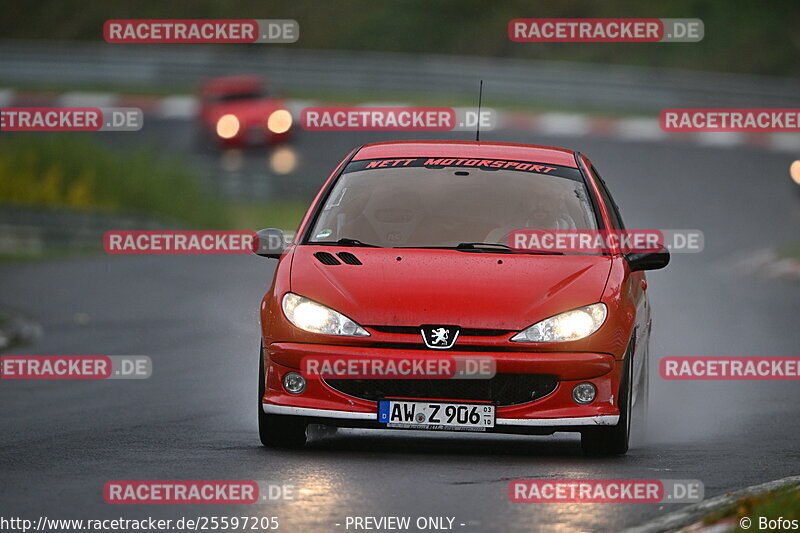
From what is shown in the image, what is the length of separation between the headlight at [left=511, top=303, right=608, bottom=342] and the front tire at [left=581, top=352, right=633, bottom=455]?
303mm

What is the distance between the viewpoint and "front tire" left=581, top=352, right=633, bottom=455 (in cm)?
896

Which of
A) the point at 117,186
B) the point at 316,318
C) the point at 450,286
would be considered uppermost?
the point at 117,186

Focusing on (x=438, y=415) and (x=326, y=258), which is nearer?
(x=438, y=415)

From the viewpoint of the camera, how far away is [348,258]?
9.25 meters

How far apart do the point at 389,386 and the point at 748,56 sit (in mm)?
41923

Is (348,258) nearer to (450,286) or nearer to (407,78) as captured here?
(450,286)

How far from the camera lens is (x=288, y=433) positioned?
915cm

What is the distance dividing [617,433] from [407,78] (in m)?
33.9

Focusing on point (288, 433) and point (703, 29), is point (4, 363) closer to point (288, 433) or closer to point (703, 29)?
point (288, 433)

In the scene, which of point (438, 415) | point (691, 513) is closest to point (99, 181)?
point (438, 415)

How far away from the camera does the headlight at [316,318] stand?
873 cm

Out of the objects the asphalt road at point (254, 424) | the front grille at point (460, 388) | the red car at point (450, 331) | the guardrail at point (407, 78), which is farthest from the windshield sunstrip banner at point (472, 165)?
the guardrail at point (407, 78)

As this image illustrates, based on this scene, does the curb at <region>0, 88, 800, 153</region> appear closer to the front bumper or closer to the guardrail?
the guardrail

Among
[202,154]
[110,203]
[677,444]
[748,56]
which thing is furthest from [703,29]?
[677,444]
